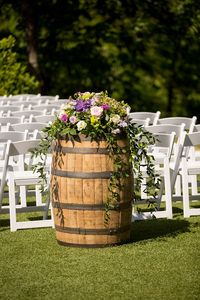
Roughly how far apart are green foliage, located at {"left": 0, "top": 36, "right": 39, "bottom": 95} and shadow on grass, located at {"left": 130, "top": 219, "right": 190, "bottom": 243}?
39.4 ft

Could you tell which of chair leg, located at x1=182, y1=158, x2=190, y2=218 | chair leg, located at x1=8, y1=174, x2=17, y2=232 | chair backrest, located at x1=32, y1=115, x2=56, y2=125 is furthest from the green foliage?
chair leg, located at x1=8, y1=174, x2=17, y2=232

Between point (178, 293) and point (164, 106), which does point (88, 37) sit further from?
point (178, 293)

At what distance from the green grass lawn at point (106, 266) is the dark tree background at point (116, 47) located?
14.8 m

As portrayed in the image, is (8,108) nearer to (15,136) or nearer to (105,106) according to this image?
(15,136)

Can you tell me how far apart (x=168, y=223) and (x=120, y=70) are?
48.8ft

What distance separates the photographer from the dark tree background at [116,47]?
24.2 m

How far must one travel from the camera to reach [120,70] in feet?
79.9

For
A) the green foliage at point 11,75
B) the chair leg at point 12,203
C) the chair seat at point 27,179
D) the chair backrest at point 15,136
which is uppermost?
the green foliage at point 11,75

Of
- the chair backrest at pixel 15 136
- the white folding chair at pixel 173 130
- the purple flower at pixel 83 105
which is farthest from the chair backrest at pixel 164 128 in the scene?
the purple flower at pixel 83 105

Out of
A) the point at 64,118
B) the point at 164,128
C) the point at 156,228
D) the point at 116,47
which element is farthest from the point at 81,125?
the point at 116,47

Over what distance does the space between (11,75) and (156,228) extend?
1250 centimetres

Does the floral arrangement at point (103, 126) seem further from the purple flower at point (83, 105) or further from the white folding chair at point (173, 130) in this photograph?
the white folding chair at point (173, 130)

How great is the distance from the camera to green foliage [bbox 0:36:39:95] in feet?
70.7

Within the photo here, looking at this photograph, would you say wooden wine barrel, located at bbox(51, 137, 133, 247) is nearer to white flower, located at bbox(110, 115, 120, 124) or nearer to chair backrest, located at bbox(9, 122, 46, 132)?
white flower, located at bbox(110, 115, 120, 124)
